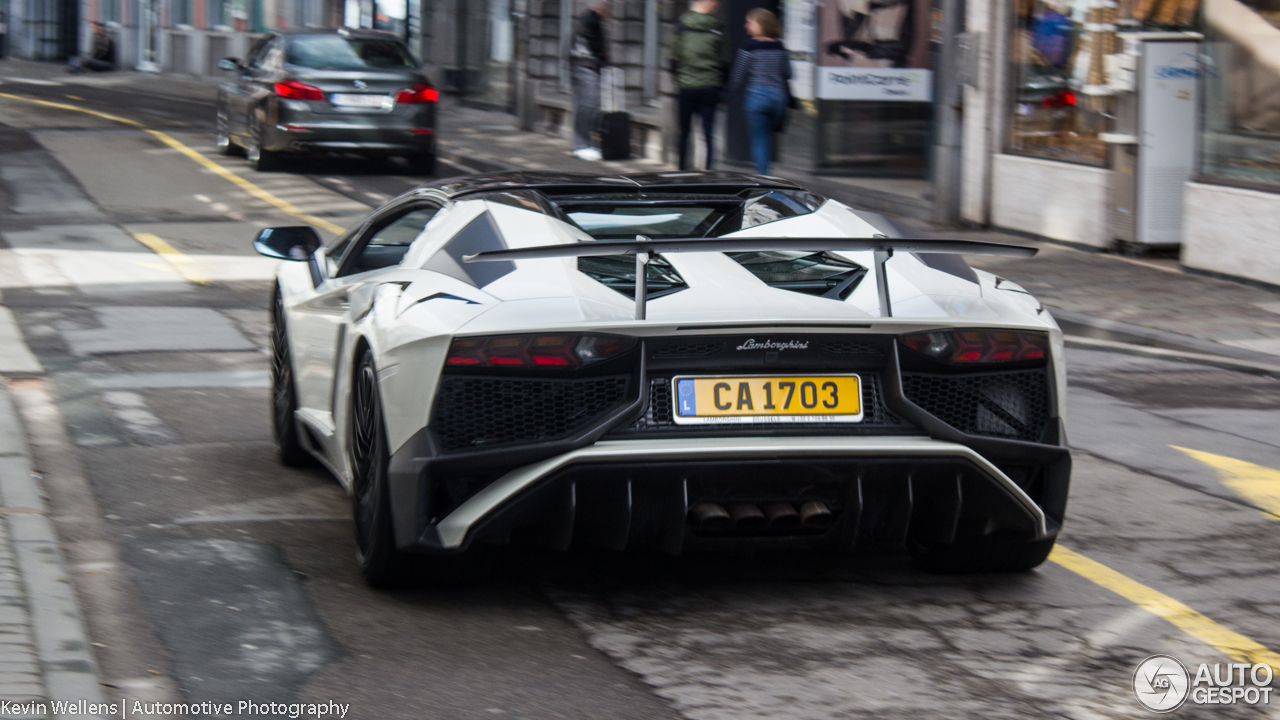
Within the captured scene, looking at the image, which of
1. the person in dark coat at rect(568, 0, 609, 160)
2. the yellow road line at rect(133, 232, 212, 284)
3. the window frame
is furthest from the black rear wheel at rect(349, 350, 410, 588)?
the person in dark coat at rect(568, 0, 609, 160)

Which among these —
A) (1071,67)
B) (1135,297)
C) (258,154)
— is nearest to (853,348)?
(1135,297)

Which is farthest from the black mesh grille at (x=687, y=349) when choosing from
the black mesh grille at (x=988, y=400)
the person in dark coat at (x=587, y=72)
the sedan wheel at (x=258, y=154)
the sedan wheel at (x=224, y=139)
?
the person in dark coat at (x=587, y=72)

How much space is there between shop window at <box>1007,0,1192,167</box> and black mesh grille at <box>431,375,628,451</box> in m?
10.0

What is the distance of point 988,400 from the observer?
464 centimetres

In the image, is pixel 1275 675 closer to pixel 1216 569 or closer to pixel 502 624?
pixel 1216 569

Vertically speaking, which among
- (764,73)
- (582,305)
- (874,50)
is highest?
(874,50)

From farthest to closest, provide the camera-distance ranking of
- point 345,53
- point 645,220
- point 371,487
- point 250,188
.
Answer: point 345,53 < point 250,188 < point 645,220 < point 371,487

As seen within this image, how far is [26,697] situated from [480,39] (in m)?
29.1

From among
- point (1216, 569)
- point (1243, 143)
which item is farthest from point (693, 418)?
point (1243, 143)

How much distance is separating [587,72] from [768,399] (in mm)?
17884

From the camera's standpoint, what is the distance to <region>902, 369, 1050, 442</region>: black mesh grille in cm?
456

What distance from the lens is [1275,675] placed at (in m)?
4.20

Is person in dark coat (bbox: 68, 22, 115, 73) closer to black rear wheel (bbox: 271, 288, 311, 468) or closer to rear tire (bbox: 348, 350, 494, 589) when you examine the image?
black rear wheel (bbox: 271, 288, 311, 468)

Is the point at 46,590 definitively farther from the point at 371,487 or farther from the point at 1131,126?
the point at 1131,126
